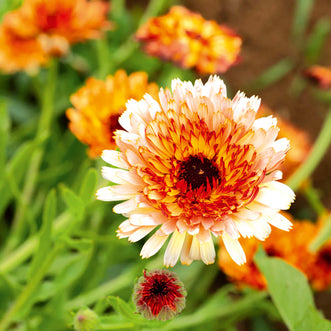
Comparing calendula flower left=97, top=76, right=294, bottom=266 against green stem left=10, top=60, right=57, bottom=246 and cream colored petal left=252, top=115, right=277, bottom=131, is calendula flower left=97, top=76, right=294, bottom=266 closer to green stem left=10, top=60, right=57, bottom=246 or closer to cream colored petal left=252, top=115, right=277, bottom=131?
cream colored petal left=252, top=115, right=277, bottom=131

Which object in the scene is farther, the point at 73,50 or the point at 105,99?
the point at 73,50

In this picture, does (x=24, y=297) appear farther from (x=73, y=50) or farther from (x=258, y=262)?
(x=73, y=50)

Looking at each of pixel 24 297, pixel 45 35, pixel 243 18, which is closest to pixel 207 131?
pixel 24 297

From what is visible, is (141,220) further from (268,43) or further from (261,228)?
(268,43)

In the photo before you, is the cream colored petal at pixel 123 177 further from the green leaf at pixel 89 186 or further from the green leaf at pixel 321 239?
the green leaf at pixel 321 239

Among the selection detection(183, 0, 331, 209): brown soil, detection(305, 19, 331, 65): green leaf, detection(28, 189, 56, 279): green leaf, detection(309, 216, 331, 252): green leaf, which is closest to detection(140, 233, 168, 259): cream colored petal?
detection(28, 189, 56, 279): green leaf
